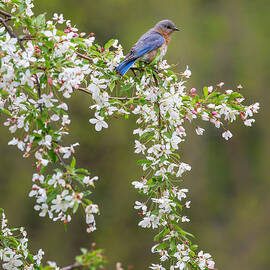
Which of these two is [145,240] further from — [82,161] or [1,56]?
[1,56]

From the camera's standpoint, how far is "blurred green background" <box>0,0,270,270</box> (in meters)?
11.6

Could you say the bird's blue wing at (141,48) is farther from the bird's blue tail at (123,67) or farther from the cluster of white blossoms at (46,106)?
the cluster of white blossoms at (46,106)

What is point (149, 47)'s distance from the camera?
4.48m

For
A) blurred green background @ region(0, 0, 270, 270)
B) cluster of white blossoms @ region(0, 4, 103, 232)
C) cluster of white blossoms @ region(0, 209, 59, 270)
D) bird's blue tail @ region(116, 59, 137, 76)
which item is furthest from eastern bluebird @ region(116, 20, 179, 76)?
blurred green background @ region(0, 0, 270, 270)

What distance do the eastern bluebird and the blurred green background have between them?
586 centimetres

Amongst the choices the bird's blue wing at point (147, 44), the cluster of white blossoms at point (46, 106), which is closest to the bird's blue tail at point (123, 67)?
the bird's blue wing at point (147, 44)

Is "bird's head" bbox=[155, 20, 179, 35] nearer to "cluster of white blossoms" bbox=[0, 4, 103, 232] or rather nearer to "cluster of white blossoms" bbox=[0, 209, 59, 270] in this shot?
"cluster of white blossoms" bbox=[0, 4, 103, 232]

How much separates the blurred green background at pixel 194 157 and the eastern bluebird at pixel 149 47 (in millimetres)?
5858

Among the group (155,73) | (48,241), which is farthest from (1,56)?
(48,241)

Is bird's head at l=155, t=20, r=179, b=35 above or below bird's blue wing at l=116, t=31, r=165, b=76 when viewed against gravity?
above

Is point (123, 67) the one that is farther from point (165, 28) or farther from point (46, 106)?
point (165, 28)

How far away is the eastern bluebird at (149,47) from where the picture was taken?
3692mm

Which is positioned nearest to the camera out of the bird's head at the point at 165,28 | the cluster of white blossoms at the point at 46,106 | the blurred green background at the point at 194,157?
the cluster of white blossoms at the point at 46,106

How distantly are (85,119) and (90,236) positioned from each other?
112 inches
